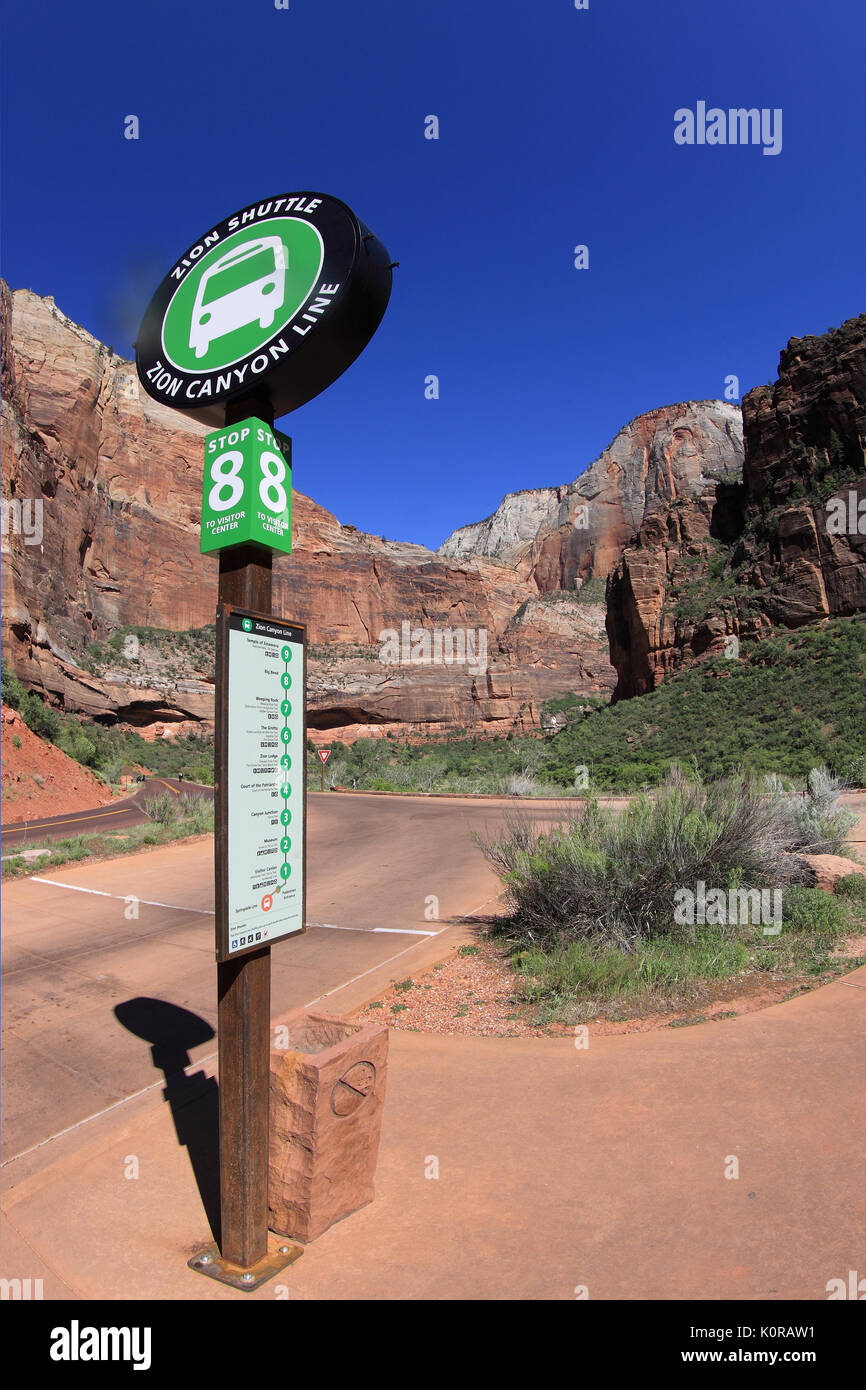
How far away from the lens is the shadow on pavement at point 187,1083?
3553mm

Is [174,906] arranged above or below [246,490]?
below

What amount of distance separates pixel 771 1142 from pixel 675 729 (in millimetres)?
29163

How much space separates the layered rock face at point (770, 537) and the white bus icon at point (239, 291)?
33.8 meters

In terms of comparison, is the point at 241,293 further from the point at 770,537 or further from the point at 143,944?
the point at 770,537

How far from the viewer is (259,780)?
9.22 ft

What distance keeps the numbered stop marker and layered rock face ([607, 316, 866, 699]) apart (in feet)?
A: 112

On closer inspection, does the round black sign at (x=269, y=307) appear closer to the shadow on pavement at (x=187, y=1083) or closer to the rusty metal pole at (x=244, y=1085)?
the rusty metal pole at (x=244, y=1085)

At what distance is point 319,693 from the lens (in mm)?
64875

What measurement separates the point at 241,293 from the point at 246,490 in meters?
1.04

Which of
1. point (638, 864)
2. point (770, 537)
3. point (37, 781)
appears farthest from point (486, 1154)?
point (770, 537)

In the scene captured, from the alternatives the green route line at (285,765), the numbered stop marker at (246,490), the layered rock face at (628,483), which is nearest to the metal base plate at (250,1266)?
the green route line at (285,765)

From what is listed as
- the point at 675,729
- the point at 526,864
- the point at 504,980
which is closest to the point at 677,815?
the point at 526,864

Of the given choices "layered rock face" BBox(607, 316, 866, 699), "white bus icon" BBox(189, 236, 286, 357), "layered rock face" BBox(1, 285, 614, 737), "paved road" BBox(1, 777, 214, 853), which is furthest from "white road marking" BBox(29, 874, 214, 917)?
"layered rock face" BBox(607, 316, 866, 699)
